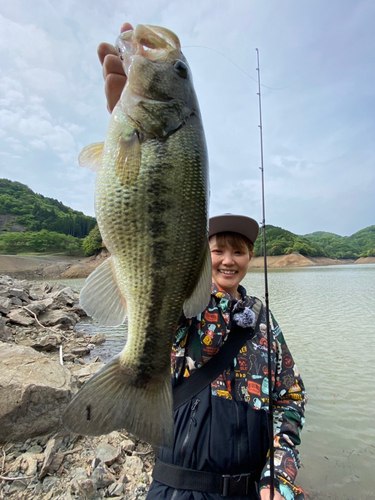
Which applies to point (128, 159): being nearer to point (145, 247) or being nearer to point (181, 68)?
point (145, 247)

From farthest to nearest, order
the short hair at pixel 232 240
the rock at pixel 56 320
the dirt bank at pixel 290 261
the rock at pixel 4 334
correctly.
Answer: the dirt bank at pixel 290 261, the rock at pixel 56 320, the rock at pixel 4 334, the short hair at pixel 232 240

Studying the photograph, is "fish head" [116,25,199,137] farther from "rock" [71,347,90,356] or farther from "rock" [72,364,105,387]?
"rock" [71,347,90,356]

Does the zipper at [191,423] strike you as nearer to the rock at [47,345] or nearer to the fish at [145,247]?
the fish at [145,247]

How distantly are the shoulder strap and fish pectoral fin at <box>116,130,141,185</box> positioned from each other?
122 centimetres

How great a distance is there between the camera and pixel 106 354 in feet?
25.4

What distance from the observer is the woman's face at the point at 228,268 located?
2375 mm

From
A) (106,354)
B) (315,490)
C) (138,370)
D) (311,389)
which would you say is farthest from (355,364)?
(138,370)

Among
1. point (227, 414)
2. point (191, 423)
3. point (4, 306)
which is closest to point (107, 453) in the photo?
point (191, 423)

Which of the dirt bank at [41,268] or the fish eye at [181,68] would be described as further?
the dirt bank at [41,268]

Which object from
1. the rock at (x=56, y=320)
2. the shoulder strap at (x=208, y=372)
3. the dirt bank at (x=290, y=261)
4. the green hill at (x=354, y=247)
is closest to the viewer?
the shoulder strap at (x=208, y=372)

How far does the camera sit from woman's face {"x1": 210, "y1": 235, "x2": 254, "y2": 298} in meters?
2.38

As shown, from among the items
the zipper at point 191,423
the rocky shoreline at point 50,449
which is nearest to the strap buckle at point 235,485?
the zipper at point 191,423

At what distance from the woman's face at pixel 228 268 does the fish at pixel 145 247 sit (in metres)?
0.91

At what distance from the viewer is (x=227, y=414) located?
1753mm
